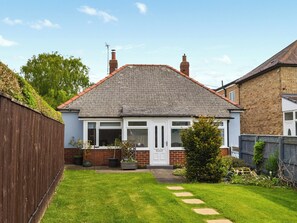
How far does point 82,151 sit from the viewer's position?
2017 cm

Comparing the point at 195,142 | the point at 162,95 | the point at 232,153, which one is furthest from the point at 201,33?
the point at 195,142

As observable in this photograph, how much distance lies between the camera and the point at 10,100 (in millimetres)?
3936

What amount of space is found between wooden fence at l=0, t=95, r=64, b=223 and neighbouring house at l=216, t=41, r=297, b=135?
18.0 meters

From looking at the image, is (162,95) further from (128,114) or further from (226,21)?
(226,21)

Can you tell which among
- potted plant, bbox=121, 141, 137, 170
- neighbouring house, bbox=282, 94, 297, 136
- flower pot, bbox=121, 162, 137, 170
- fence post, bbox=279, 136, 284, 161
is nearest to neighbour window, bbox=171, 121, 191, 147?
potted plant, bbox=121, 141, 137, 170

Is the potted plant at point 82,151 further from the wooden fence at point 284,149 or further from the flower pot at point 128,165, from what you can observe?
the wooden fence at point 284,149

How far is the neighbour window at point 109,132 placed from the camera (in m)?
19.9

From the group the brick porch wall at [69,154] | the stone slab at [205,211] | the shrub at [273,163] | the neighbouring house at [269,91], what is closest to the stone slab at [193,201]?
the stone slab at [205,211]

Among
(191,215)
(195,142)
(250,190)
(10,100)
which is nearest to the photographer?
(10,100)

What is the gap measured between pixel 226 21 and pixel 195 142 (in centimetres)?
837

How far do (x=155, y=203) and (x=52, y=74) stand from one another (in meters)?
36.7

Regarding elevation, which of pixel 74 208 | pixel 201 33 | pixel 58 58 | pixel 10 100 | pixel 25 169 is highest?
pixel 58 58

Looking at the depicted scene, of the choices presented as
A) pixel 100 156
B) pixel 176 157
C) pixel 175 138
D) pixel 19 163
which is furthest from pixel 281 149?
pixel 100 156

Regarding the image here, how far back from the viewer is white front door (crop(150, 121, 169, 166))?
18.7 meters
